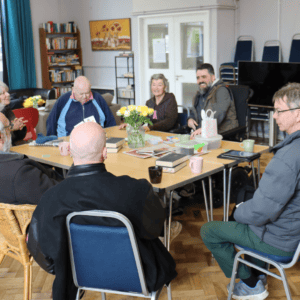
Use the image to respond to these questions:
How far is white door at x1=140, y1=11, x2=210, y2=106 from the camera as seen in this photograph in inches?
279

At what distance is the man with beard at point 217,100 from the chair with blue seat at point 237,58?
273 centimetres

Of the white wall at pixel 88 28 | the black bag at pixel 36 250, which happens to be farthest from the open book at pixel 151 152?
the white wall at pixel 88 28

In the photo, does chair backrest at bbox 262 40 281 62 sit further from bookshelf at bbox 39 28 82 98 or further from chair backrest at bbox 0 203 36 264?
chair backrest at bbox 0 203 36 264

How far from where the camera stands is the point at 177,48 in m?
7.50

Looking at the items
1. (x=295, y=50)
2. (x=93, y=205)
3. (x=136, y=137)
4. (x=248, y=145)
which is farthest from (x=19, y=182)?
(x=295, y=50)

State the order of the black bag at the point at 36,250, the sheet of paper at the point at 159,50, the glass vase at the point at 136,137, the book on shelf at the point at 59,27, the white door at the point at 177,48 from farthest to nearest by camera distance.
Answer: the book on shelf at the point at 59,27, the sheet of paper at the point at 159,50, the white door at the point at 177,48, the glass vase at the point at 136,137, the black bag at the point at 36,250

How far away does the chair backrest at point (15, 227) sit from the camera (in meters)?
1.99

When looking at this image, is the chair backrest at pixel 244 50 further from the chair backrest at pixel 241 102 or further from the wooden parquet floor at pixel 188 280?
the wooden parquet floor at pixel 188 280

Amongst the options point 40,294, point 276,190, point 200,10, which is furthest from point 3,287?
point 200,10

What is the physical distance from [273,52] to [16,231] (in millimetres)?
5514

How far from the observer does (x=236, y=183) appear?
3568 millimetres

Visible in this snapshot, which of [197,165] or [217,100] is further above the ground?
[217,100]

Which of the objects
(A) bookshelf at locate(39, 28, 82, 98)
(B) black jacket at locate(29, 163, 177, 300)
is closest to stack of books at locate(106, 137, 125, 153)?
(B) black jacket at locate(29, 163, 177, 300)

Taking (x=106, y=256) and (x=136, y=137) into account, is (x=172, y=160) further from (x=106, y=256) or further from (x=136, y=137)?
(x=106, y=256)
